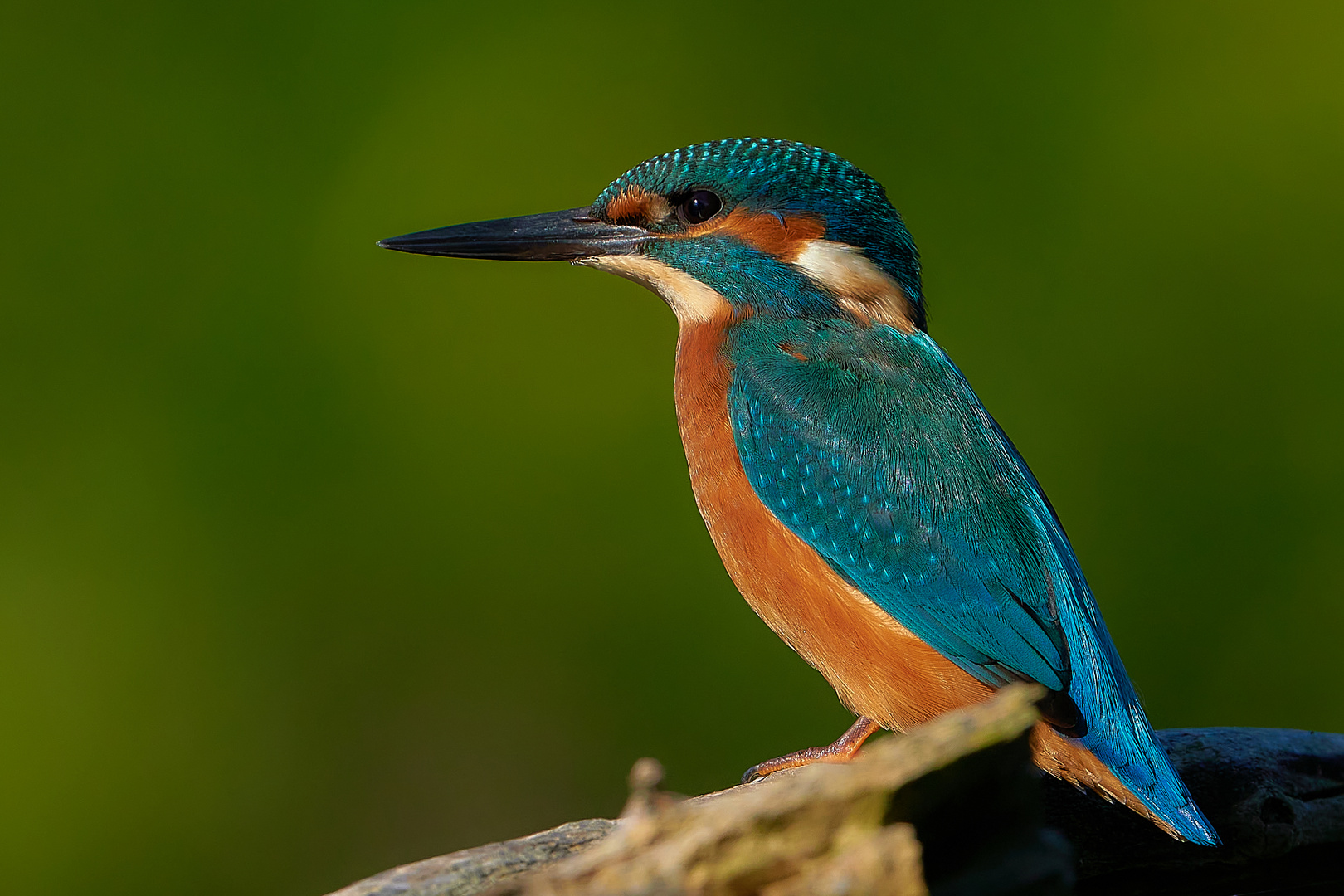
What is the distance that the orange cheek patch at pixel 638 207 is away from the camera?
7.77 feet

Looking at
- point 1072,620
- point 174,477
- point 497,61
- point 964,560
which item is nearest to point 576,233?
point 964,560

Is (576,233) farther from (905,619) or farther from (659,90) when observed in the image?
(659,90)

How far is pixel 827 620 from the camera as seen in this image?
2.04 meters

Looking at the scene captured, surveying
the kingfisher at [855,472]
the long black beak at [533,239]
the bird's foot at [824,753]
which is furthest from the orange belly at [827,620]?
the long black beak at [533,239]

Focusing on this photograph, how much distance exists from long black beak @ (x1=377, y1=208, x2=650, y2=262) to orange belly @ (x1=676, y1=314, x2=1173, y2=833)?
0.39 meters

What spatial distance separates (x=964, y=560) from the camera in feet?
6.51

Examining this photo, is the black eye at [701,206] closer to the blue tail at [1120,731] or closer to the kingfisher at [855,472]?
the kingfisher at [855,472]

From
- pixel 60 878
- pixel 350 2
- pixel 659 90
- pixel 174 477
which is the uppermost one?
pixel 350 2

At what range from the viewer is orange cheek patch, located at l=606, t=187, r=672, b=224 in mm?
2367

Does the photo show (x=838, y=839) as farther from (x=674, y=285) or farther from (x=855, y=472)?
(x=674, y=285)

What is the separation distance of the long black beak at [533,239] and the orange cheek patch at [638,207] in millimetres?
23

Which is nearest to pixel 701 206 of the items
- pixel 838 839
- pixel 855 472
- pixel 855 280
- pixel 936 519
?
pixel 855 280

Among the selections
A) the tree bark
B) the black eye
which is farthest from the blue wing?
the tree bark

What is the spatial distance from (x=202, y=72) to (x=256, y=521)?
4.49 feet
